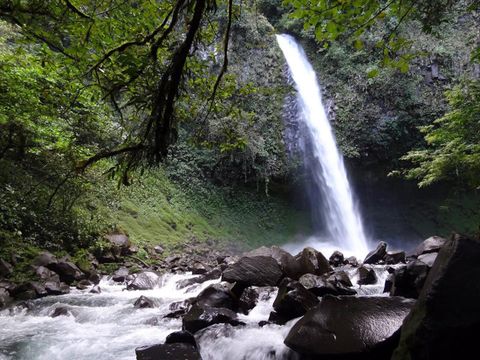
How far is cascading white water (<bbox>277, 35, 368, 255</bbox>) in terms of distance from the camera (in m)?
19.5

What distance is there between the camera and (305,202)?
68.8ft

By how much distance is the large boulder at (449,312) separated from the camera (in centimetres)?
281

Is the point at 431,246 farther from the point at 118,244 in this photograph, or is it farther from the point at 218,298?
the point at 118,244

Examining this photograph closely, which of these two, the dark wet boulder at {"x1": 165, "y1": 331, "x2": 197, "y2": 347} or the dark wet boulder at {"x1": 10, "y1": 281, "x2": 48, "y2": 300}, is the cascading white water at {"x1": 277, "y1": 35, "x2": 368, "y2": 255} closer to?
the dark wet boulder at {"x1": 10, "y1": 281, "x2": 48, "y2": 300}

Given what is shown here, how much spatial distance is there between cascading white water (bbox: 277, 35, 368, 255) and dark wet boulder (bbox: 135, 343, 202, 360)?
52.8 ft

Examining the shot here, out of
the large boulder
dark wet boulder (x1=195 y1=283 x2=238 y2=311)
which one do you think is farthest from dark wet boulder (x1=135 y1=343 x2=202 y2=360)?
the large boulder

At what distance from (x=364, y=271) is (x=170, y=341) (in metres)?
5.43

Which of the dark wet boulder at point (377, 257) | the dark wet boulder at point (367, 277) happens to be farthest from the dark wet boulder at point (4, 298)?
the dark wet boulder at point (377, 257)

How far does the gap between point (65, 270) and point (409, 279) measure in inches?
293

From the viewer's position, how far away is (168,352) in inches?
154

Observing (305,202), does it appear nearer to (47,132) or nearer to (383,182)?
(383,182)

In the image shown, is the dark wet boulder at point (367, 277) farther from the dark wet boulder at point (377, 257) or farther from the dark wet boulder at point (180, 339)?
the dark wet boulder at point (180, 339)

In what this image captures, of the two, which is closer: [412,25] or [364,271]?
[364,271]

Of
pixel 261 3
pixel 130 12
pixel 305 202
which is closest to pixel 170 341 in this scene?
pixel 130 12
